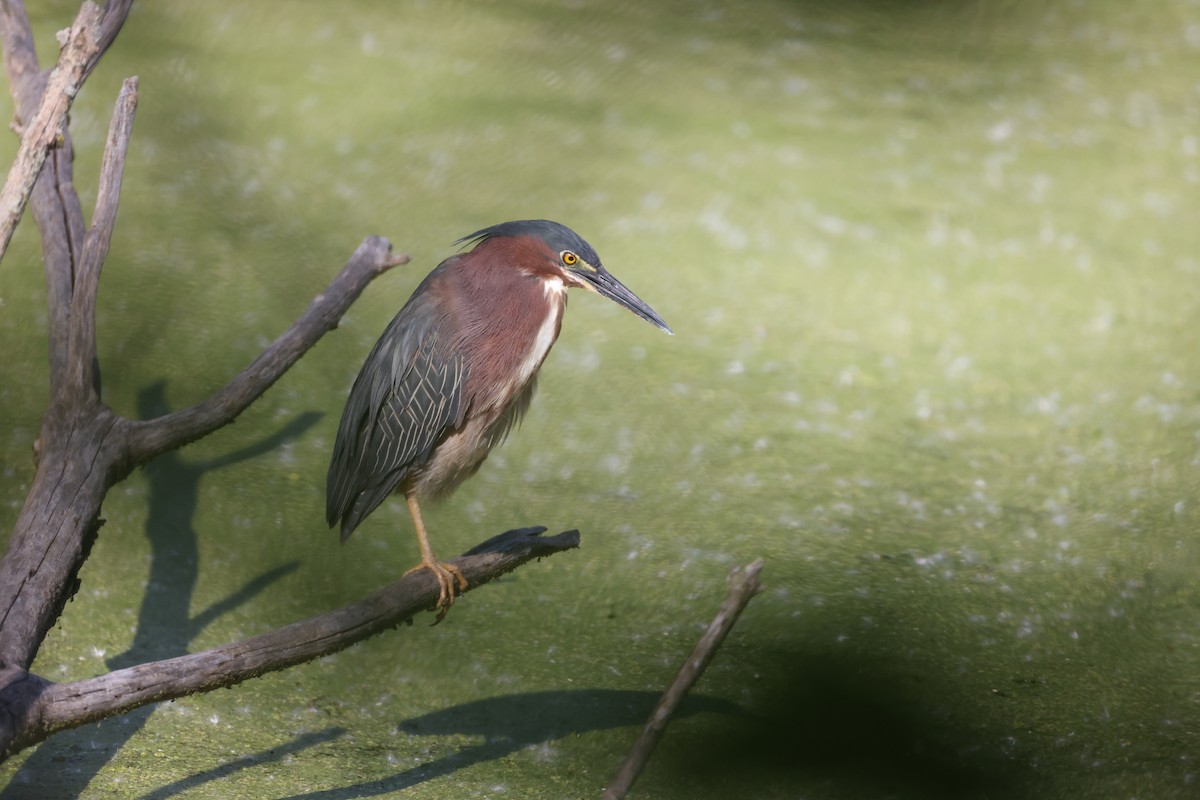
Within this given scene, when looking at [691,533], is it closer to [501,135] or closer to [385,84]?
[501,135]

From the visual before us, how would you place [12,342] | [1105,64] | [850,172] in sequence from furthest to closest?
1. [1105,64]
2. [850,172]
3. [12,342]

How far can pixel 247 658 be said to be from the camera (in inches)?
69.4

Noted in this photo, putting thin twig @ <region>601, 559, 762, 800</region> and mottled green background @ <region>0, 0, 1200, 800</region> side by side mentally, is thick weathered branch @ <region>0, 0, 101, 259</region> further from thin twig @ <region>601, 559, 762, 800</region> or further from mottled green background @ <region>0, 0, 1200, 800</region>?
thin twig @ <region>601, 559, 762, 800</region>

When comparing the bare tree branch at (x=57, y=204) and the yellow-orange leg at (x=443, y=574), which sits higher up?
the bare tree branch at (x=57, y=204)

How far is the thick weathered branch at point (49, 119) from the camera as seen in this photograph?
70.9 inches

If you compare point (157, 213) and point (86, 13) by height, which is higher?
point (86, 13)

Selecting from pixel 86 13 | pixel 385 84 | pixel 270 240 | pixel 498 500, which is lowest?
pixel 498 500

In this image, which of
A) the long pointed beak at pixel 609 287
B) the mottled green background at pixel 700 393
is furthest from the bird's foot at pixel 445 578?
the long pointed beak at pixel 609 287

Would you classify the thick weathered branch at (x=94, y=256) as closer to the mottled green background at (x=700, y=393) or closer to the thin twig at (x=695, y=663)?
the mottled green background at (x=700, y=393)

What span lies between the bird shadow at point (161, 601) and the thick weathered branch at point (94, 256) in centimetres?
58

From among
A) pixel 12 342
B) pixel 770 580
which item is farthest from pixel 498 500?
pixel 12 342

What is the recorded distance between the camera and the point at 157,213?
3.38 m

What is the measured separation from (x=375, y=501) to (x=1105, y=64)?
10.2ft

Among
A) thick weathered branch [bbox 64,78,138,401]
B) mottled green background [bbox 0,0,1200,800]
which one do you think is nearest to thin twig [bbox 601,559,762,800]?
mottled green background [bbox 0,0,1200,800]
